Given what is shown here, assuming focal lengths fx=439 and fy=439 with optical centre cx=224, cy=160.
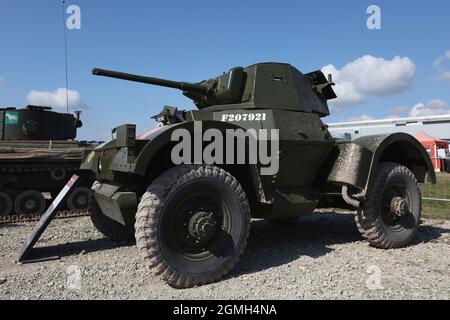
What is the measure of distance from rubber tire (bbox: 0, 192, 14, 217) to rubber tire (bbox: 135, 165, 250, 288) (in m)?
6.41

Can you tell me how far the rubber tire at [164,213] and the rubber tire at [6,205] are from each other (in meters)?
6.41

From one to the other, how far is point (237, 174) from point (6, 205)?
643 cm

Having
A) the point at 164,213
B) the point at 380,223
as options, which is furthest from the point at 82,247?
the point at 380,223

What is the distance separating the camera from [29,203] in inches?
382

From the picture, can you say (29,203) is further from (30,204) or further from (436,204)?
(436,204)

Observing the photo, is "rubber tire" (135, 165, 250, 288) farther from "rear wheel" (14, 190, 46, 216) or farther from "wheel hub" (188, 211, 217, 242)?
"rear wheel" (14, 190, 46, 216)

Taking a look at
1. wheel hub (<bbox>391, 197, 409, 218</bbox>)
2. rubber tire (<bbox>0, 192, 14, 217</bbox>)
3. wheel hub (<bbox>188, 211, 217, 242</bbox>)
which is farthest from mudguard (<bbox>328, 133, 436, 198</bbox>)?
rubber tire (<bbox>0, 192, 14, 217</bbox>)

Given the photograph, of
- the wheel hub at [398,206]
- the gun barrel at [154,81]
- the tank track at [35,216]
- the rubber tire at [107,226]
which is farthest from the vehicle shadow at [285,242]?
the tank track at [35,216]

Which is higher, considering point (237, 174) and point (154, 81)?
point (154, 81)

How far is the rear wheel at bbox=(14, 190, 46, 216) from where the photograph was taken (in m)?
9.54

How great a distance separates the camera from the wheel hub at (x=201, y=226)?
4.39 metres

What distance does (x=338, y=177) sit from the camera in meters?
5.73
